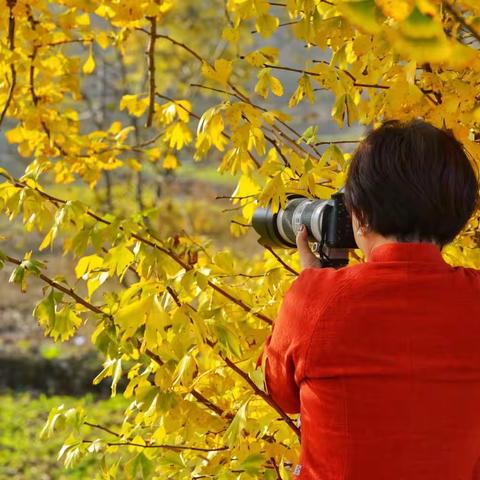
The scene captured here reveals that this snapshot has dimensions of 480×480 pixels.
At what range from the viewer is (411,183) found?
3.41ft

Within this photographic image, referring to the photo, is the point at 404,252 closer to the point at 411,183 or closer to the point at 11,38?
the point at 411,183

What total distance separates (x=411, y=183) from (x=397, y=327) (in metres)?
0.18

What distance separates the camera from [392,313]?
105 centimetres

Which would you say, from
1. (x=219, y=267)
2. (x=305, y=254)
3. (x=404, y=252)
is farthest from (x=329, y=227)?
(x=219, y=267)

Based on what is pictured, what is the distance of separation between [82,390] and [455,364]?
5.69 meters

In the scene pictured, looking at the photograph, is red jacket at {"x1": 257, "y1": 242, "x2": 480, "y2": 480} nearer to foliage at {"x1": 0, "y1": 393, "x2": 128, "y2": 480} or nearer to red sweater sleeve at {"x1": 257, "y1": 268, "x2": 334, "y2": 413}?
red sweater sleeve at {"x1": 257, "y1": 268, "x2": 334, "y2": 413}

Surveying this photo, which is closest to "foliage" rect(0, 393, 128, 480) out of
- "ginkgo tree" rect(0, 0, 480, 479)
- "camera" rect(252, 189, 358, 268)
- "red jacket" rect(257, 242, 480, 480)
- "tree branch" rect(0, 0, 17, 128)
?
"tree branch" rect(0, 0, 17, 128)

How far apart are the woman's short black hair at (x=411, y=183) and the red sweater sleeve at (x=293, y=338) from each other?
109 millimetres

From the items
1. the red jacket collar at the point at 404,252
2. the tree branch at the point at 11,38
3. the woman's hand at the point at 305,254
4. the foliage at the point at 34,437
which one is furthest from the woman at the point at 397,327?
the foliage at the point at 34,437

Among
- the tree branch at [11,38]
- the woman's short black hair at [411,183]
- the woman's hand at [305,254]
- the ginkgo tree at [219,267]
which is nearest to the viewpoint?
the woman's short black hair at [411,183]

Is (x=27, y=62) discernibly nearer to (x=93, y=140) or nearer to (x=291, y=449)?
(x=93, y=140)

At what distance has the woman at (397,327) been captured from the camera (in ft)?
3.44

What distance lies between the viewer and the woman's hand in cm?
125

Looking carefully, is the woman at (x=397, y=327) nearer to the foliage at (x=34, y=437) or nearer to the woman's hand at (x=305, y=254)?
the woman's hand at (x=305, y=254)
